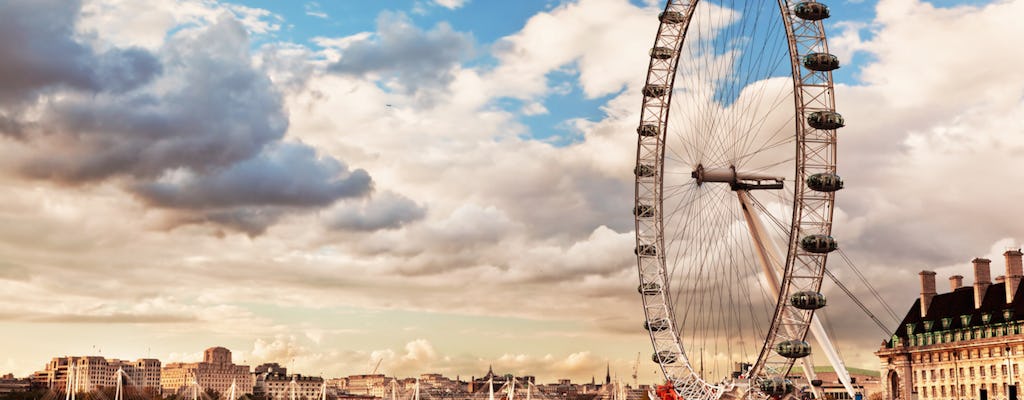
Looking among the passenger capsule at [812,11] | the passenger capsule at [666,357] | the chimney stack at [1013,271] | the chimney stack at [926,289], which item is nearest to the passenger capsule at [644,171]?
the passenger capsule at [666,357]

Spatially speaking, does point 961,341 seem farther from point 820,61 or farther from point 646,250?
point 820,61

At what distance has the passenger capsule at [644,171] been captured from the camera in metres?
108

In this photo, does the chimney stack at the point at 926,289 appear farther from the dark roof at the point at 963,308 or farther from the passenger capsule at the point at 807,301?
the passenger capsule at the point at 807,301

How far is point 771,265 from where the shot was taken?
89812 millimetres

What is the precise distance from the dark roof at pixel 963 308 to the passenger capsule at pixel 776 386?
47893mm

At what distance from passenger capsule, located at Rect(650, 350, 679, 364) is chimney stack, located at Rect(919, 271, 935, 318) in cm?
4526

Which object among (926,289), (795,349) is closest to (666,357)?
(795,349)

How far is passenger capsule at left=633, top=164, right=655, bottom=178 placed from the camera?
107562 mm

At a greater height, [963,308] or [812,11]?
[812,11]

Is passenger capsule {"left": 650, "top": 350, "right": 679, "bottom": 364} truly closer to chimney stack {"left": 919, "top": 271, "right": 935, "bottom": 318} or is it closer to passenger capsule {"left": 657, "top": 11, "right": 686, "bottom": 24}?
passenger capsule {"left": 657, "top": 11, "right": 686, "bottom": 24}

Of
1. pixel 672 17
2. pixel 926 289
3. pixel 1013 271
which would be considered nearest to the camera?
pixel 672 17

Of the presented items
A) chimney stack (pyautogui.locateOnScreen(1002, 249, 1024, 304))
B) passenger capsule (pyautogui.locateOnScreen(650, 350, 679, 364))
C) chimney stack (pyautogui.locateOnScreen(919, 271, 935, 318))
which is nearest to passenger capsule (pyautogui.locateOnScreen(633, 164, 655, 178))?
passenger capsule (pyautogui.locateOnScreen(650, 350, 679, 364))

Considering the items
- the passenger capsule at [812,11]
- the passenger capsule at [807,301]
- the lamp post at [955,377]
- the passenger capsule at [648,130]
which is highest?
the passenger capsule at [812,11]

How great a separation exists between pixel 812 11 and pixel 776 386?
2546 cm
